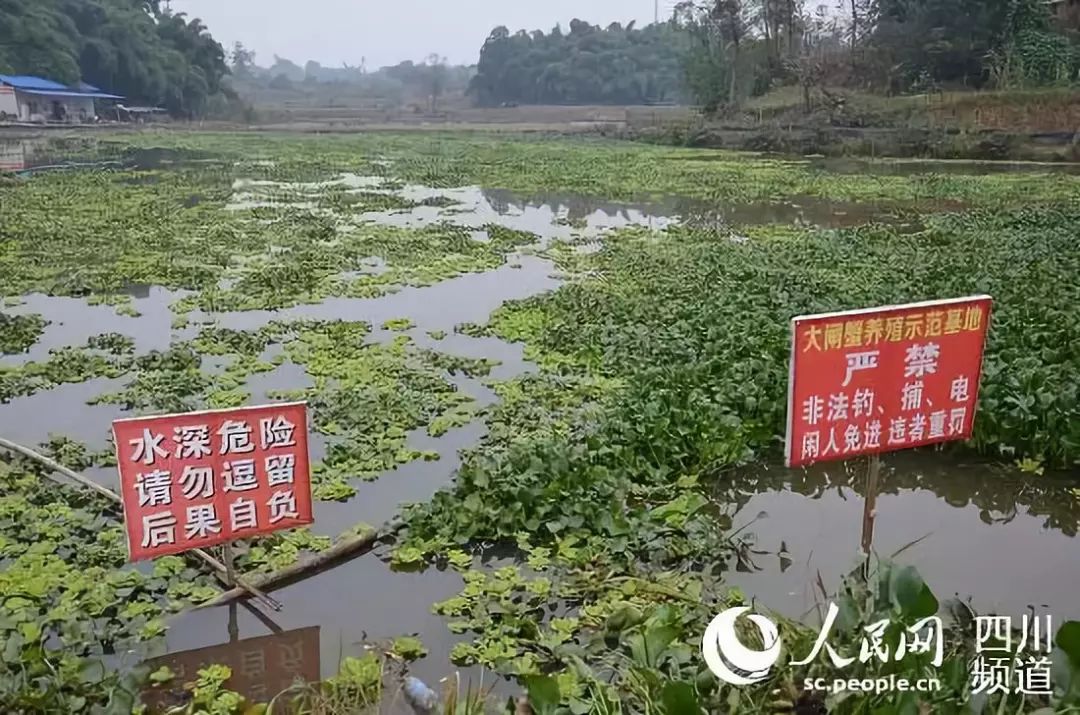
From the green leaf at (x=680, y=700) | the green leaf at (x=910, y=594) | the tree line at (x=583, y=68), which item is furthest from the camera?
the tree line at (x=583, y=68)

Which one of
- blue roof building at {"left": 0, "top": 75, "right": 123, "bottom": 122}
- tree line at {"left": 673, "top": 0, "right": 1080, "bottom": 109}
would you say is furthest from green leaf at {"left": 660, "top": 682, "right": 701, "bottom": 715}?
blue roof building at {"left": 0, "top": 75, "right": 123, "bottom": 122}

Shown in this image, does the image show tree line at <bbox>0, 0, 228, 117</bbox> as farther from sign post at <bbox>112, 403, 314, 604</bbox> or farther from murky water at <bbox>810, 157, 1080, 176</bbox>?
sign post at <bbox>112, 403, 314, 604</bbox>

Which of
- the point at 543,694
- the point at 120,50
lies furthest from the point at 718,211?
the point at 120,50

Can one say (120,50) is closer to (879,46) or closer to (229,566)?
(879,46)

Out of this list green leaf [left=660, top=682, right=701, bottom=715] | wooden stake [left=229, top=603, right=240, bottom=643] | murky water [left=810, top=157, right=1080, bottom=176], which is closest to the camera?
green leaf [left=660, top=682, right=701, bottom=715]

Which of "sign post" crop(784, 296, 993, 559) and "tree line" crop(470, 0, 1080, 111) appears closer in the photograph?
"sign post" crop(784, 296, 993, 559)

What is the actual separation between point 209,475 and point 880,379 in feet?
9.43

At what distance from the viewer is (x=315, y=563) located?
14.7ft

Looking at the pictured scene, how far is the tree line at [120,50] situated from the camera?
51.9m

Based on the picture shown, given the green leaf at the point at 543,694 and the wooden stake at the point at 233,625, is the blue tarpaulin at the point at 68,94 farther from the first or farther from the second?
the green leaf at the point at 543,694

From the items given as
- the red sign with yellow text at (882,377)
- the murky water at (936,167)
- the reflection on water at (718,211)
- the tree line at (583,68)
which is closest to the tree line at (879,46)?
the murky water at (936,167)

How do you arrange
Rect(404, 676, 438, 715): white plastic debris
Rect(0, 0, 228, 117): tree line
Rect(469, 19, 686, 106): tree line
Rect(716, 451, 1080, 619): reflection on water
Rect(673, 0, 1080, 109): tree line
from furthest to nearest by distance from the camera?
Rect(469, 19, 686, 106): tree line < Rect(0, 0, 228, 117): tree line < Rect(673, 0, 1080, 109): tree line < Rect(716, 451, 1080, 619): reflection on water < Rect(404, 676, 438, 715): white plastic debris

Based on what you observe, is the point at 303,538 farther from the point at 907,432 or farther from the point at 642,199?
the point at 642,199

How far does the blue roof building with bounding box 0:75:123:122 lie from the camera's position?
4659cm
